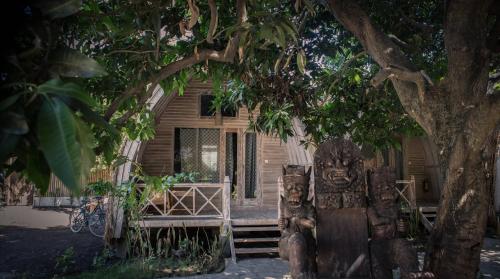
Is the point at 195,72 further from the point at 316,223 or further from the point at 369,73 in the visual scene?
the point at 369,73

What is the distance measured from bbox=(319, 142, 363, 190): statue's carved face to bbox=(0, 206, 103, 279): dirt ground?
566 centimetres

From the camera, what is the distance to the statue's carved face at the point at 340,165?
4.09m

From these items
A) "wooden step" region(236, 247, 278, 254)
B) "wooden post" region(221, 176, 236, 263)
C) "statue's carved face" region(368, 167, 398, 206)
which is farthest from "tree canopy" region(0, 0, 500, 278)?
"wooden step" region(236, 247, 278, 254)

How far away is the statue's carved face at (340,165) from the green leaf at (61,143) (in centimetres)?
342

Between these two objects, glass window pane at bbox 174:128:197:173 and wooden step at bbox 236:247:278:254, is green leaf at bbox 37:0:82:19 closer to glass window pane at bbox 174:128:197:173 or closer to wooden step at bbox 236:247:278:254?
wooden step at bbox 236:247:278:254

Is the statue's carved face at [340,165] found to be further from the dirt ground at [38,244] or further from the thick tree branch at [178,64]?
the dirt ground at [38,244]

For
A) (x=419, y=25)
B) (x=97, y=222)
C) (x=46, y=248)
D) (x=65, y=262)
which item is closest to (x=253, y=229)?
(x=65, y=262)

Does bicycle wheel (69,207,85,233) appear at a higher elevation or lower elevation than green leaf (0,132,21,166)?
lower

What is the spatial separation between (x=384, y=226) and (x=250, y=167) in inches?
303

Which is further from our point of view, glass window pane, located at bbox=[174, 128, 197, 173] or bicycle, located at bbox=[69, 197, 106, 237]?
glass window pane, located at bbox=[174, 128, 197, 173]

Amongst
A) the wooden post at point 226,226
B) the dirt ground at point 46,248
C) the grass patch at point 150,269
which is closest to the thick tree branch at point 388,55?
the dirt ground at point 46,248

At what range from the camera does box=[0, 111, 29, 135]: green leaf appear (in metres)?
0.92

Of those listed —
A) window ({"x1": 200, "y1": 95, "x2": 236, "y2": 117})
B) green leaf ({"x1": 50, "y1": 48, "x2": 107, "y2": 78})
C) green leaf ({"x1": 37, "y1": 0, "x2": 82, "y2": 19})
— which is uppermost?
window ({"x1": 200, "y1": 95, "x2": 236, "y2": 117})

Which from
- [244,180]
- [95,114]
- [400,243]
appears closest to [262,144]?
[244,180]
